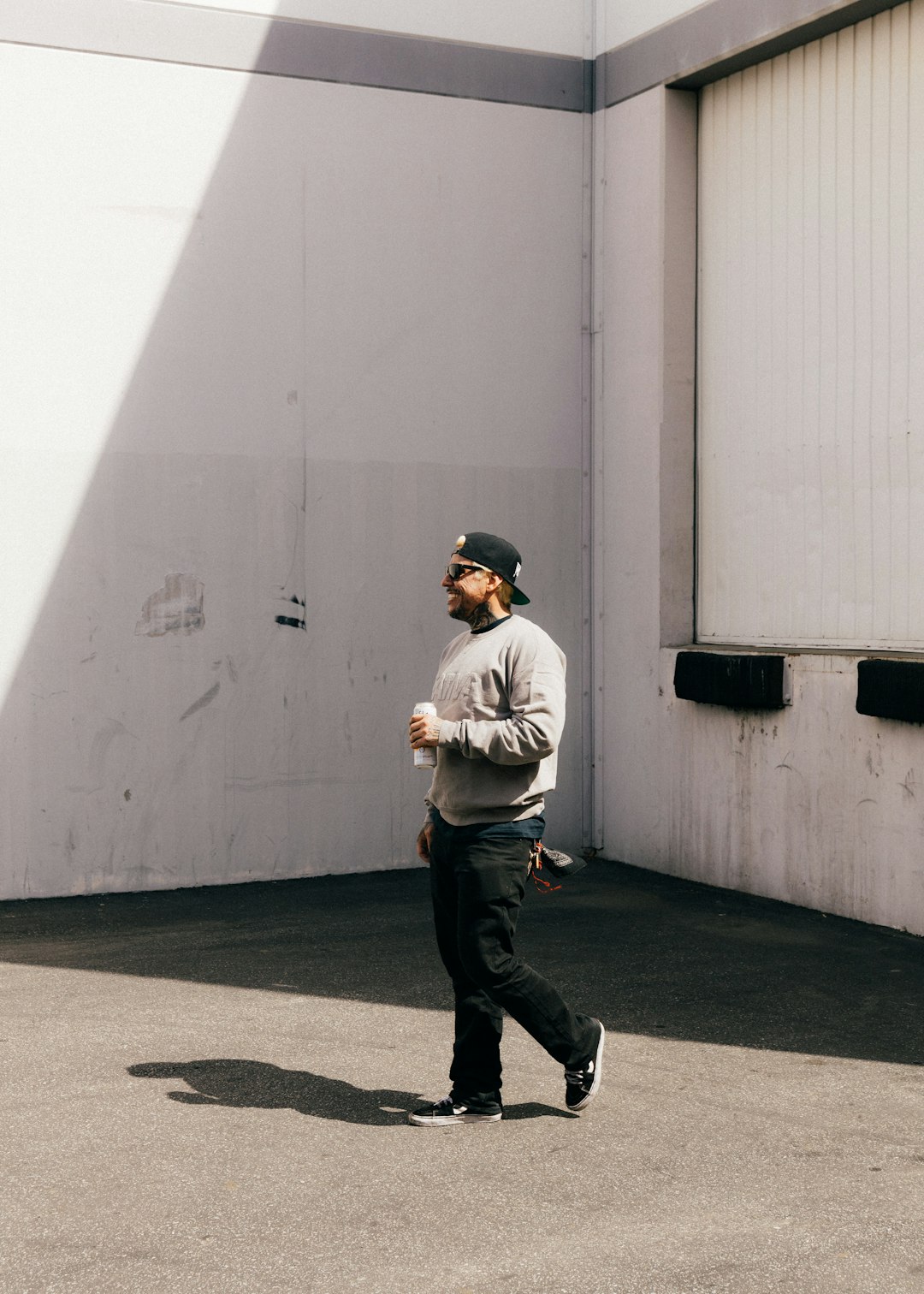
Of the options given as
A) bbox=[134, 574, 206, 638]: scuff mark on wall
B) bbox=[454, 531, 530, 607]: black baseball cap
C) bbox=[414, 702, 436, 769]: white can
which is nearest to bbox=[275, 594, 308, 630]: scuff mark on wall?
bbox=[134, 574, 206, 638]: scuff mark on wall

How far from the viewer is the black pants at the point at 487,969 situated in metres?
5.18

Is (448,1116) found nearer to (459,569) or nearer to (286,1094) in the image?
(286,1094)

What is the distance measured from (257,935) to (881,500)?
4.20 m

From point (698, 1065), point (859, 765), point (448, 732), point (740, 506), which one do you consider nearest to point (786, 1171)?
point (698, 1065)

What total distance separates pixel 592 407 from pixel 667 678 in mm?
2032

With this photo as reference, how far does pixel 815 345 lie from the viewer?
9.30 meters

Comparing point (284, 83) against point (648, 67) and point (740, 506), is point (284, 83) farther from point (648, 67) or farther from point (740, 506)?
point (740, 506)

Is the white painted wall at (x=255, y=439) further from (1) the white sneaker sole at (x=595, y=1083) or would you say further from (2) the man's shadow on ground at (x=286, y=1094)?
(1) the white sneaker sole at (x=595, y=1083)

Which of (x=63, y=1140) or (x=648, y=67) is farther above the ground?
(x=648, y=67)

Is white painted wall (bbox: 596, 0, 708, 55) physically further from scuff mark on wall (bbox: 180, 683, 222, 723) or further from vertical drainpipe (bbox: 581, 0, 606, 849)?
scuff mark on wall (bbox: 180, 683, 222, 723)

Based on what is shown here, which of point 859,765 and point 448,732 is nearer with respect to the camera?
point 448,732

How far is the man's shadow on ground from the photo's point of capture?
5418 mm

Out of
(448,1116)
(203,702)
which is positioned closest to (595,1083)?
(448,1116)

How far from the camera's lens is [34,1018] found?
670 centimetres
